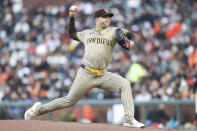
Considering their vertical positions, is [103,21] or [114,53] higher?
[103,21]

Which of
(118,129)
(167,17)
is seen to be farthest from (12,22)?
(118,129)

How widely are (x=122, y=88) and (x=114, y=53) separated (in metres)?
7.97

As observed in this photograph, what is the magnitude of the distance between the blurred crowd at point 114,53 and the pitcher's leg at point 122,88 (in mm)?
5112

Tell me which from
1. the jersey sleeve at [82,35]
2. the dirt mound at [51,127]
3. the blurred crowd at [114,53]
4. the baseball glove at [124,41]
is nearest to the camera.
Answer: the dirt mound at [51,127]

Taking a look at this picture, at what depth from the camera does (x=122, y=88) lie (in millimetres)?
7359

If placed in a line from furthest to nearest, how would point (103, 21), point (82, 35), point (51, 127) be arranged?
point (82, 35)
point (103, 21)
point (51, 127)

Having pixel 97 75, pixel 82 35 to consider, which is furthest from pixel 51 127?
pixel 82 35

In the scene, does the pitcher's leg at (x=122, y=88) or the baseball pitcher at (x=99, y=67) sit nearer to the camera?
the pitcher's leg at (x=122, y=88)

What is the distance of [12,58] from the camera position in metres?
17.2

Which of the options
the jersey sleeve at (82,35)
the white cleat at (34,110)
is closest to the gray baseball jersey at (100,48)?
the jersey sleeve at (82,35)

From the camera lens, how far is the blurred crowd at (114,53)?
Result: 13.5 meters

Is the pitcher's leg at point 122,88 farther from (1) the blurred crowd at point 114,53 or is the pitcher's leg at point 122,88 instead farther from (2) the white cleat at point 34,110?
(1) the blurred crowd at point 114,53

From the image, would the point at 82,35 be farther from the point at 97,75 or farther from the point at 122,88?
the point at 122,88

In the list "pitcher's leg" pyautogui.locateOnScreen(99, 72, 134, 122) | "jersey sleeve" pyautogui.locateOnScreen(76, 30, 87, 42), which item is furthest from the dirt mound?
"jersey sleeve" pyautogui.locateOnScreen(76, 30, 87, 42)
